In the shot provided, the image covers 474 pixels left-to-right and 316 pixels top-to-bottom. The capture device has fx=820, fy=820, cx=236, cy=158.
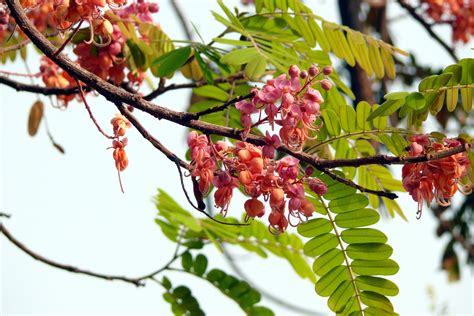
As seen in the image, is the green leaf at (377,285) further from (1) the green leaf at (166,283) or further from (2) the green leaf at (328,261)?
(1) the green leaf at (166,283)

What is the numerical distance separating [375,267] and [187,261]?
93cm

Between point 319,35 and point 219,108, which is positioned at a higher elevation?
point 319,35

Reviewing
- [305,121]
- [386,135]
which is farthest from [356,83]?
[305,121]

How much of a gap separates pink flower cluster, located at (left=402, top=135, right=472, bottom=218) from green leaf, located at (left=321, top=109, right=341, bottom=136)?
261 mm

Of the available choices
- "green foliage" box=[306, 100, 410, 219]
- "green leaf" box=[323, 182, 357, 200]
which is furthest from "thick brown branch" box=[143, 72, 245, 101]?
"green leaf" box=[323, 182, 357, 200]

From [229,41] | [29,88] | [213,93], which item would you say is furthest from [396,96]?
[29,88]

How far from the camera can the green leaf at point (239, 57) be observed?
1570 millimetres

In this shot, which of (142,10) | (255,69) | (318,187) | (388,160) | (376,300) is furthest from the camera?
(142,10)

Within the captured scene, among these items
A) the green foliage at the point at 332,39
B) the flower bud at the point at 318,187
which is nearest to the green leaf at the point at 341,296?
the flower bud at the point at 318,187

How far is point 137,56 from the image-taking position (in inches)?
72.6

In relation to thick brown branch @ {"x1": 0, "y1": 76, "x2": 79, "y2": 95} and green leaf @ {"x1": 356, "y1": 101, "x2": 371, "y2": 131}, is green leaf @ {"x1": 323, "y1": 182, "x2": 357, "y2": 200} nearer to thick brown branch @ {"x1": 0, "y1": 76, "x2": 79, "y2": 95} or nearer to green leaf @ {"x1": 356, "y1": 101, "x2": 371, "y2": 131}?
green leaf @ {"x1": 356, "y1": 101, "x2": 371, "y2": 131}

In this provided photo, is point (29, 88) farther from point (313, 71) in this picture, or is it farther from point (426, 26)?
point (426, 26)

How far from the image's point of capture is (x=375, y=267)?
1.42 m

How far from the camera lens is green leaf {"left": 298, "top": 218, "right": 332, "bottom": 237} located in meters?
1.45
